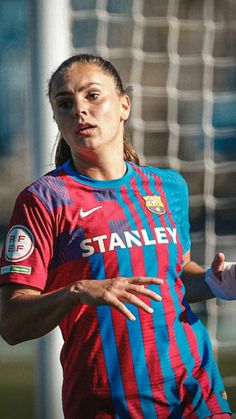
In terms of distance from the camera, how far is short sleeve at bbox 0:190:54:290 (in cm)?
246

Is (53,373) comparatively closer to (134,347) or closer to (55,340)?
(55,340)

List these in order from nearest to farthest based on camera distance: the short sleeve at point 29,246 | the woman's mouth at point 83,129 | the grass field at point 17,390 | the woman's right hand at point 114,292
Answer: the woman's right hand at point 114,292 < the short sleeve at point 29,246 < the woman's mouth at point 83,129 < the grass field at point 17,390

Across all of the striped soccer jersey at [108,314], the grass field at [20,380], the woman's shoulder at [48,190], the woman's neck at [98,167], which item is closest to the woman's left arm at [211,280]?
the striped soccer jersey at [108,314]

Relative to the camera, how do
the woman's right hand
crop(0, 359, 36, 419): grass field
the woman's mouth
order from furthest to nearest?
crop(0, 359, 36, 419): grass field, the woman's mouth, the woman's right hand

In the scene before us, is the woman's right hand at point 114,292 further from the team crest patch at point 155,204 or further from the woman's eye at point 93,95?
the woman's eye at point 93,95

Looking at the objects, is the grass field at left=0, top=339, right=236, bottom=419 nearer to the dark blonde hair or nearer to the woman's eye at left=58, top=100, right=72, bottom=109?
the dark blonde hair

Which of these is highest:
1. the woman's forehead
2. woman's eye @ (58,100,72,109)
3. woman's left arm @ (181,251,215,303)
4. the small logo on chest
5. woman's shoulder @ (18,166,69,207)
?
the woman's forehead

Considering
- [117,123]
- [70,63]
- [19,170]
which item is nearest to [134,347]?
[117,123]

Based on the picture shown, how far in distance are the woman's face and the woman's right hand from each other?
1.64ft

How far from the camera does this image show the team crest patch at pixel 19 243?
97.2 inches

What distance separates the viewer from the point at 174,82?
468 cm

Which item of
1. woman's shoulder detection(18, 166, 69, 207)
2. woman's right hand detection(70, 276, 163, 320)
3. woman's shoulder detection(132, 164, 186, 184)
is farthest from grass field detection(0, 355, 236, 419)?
woman's right hand detection(70, 276, 163, 320)

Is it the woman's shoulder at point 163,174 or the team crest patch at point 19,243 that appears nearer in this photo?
the team crest patch at point 19,243

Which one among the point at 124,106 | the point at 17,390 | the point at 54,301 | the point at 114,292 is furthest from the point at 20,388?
the point at 114,292
